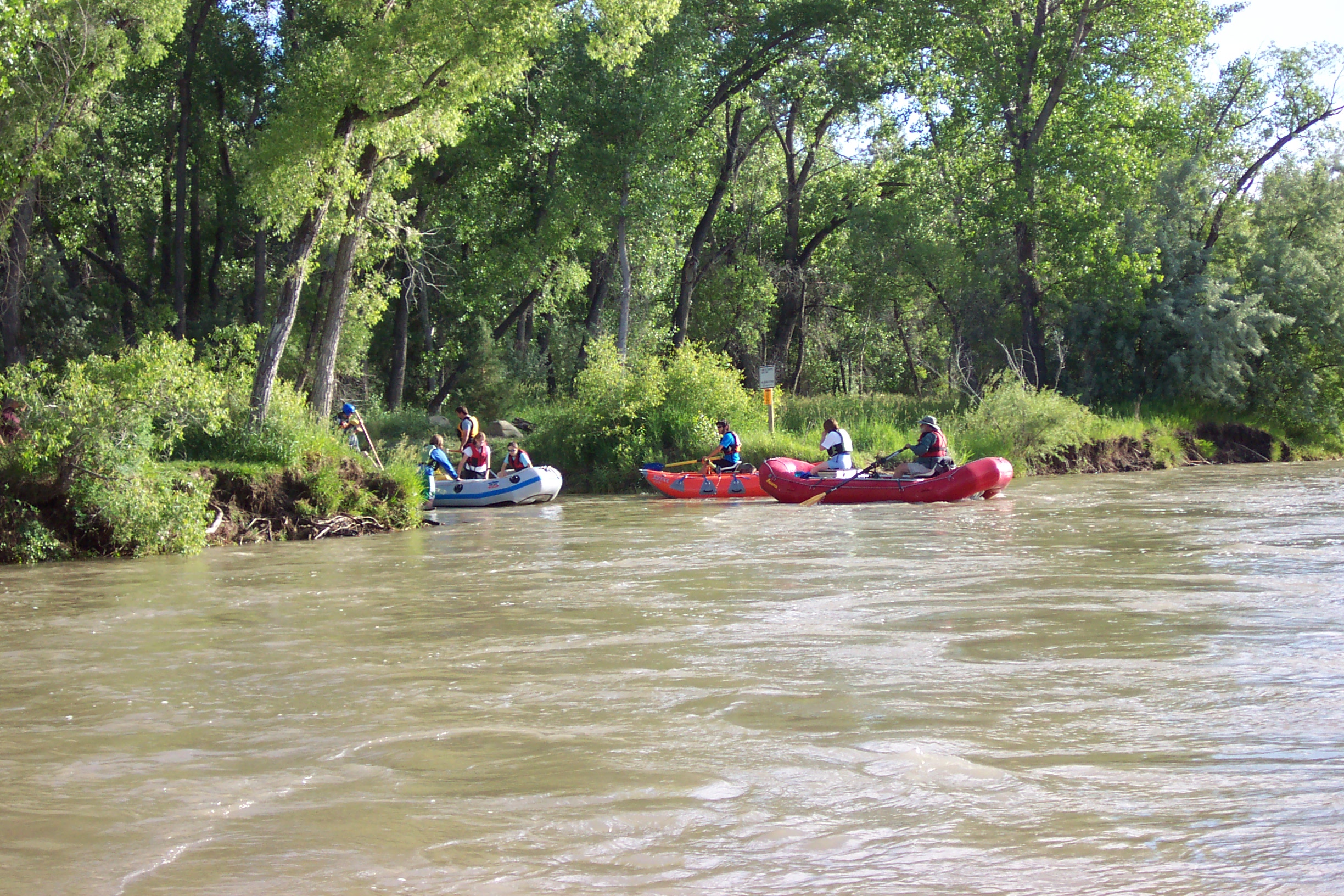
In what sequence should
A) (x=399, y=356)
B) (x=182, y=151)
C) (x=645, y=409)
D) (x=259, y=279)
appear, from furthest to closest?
(x=399, y=356) → (x=259, y=279) → (x=182, y=151) → (x=645, y=409)

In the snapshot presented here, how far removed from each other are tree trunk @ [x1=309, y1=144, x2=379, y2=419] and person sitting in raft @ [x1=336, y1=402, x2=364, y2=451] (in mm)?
376

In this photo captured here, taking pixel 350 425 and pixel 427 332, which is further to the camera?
pixel 427 332

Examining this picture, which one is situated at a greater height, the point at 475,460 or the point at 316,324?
the point at 316,324

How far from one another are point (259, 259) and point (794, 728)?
2369 cm

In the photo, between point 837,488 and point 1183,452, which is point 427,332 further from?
point 1183,452

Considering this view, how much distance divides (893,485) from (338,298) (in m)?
9.13

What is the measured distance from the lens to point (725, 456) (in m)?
21.5

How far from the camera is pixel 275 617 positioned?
9.44m

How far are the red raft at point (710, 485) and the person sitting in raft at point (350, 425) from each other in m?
5.00

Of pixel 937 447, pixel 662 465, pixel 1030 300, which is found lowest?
pixel 662 465

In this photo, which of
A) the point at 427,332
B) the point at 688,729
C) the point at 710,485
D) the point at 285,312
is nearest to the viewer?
the point at 688,729

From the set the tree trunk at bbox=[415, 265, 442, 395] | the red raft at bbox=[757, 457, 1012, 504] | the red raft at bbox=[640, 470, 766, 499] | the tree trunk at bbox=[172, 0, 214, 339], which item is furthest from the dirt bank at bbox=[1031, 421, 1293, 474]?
the tree trunk at bbox=[172, 0, 214, 339]

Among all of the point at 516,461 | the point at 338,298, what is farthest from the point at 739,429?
the point at 338,298

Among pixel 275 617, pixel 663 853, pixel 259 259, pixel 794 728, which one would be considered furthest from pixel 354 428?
pixel 663 853
